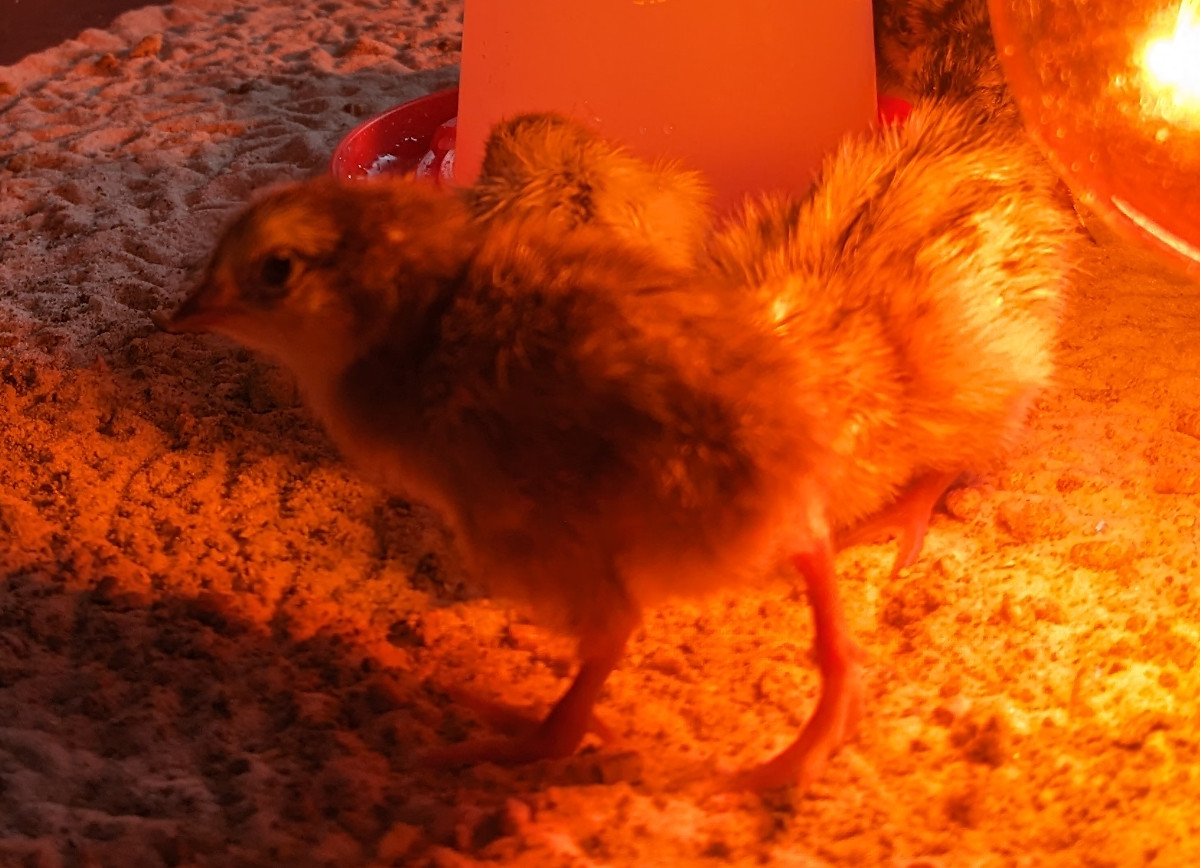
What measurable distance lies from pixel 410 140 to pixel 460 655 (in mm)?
1804

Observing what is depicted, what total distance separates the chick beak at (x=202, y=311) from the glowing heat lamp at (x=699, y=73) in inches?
46.3

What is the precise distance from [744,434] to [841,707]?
49 centimetres

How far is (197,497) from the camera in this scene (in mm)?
2266

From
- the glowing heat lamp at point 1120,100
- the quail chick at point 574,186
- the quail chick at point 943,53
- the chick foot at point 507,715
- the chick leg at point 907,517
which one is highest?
the quail chick at point 943,53

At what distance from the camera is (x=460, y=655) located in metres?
1.96

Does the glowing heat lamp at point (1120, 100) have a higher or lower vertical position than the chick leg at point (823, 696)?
higher

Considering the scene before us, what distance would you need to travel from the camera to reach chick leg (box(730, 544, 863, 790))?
1.62 m

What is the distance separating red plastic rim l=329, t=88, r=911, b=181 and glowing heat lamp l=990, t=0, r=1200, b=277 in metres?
1.07

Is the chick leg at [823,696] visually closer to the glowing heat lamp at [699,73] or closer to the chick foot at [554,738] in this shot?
the chick foot at [554,738]

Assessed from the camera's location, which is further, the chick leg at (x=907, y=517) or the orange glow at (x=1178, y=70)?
the chick leg at (x=907, y=517)

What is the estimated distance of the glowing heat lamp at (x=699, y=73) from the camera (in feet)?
8.17

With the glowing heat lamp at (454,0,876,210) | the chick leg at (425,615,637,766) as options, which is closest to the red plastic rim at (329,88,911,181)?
the glowing heat lamp at (454,0,876,210)

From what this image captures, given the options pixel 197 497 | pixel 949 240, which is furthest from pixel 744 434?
pixel 197 497

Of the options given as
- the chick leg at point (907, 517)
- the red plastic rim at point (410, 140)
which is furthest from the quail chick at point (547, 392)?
the red plastic rim at point (410, 140)
